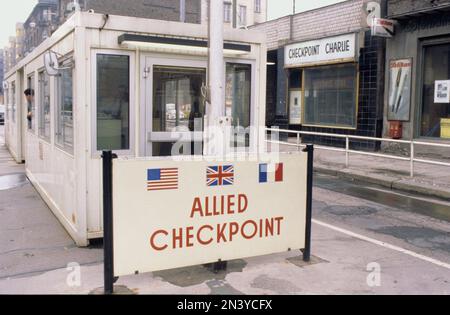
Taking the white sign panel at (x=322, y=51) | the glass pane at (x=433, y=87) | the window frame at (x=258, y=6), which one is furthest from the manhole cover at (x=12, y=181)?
the window frame at (x=258, y=6)

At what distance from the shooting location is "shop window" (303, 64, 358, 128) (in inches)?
736

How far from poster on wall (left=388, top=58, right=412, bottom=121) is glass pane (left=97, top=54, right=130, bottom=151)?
12489 millimetres

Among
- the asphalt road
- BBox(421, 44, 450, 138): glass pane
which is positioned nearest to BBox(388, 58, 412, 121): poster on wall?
BBox(421, 44, 450, 138): glass pane

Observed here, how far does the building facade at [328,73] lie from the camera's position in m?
17.7

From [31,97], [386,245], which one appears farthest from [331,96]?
[386,245]

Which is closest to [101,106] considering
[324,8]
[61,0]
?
[324,8]

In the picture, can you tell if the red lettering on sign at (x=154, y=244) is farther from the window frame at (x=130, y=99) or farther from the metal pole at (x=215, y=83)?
the window frame at (x=130, y=99)

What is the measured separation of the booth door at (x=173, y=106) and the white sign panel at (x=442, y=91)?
11127 mm

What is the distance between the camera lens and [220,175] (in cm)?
489

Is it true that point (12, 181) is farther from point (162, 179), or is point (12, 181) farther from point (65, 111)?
point (162, 179)

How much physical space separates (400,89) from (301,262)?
12.7 m

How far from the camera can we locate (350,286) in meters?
4.84
